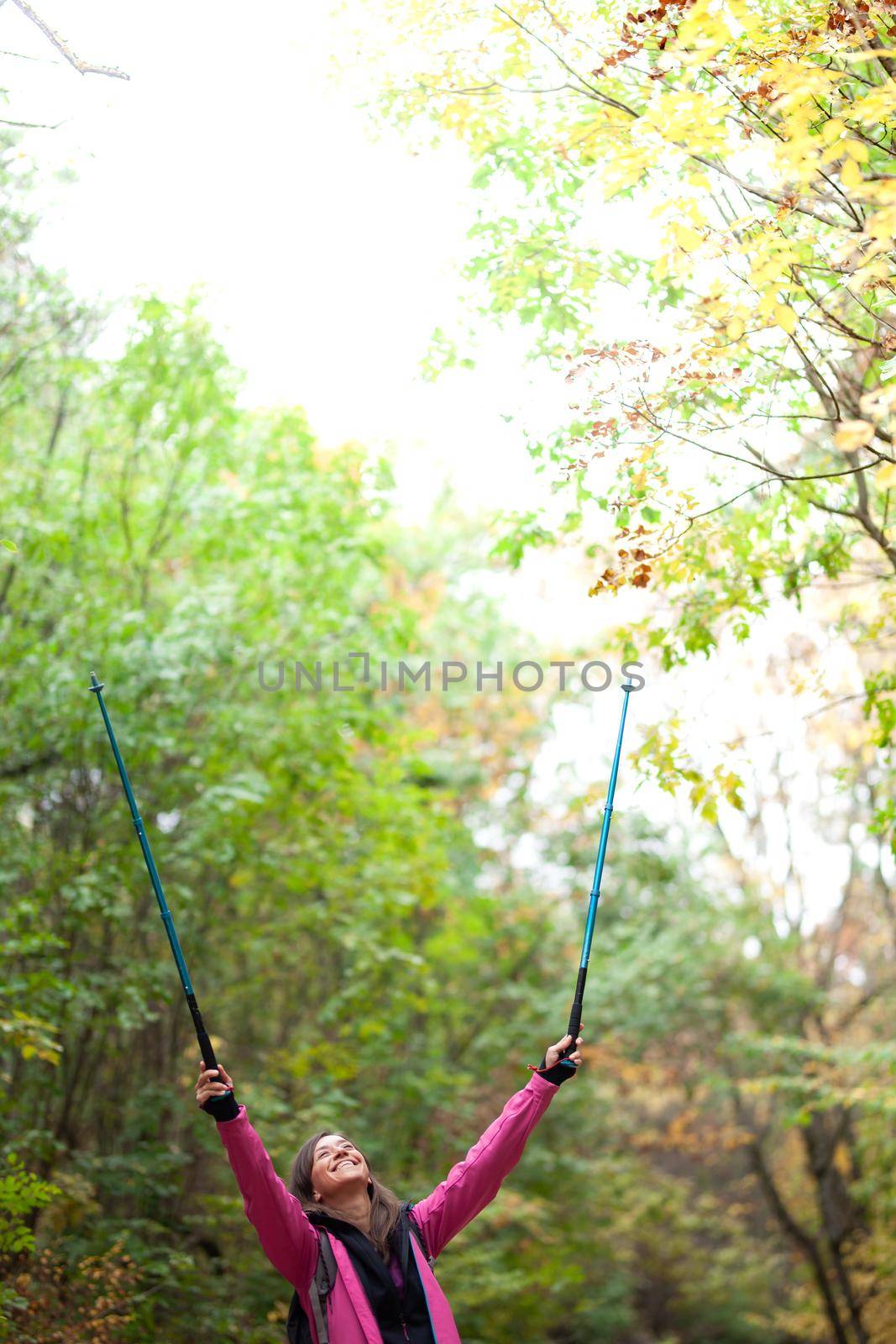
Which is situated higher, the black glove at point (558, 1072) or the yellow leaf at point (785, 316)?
the yellow leaf at point (785, 316)

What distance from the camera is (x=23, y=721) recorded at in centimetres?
583

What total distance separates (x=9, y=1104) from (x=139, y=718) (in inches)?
73.4

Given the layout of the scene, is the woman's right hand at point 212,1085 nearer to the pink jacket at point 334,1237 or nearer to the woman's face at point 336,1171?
the pink jacket at point 334,1237

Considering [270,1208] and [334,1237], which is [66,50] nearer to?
[270,1208]

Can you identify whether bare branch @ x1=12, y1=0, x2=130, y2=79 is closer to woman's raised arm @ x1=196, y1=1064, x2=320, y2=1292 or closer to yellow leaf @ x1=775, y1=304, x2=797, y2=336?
yellow leaf @ x1=775, y1=304, x2=797, y2=336

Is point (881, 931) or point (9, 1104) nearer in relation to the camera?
point (9, 1104)

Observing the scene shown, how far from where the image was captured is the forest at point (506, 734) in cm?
362

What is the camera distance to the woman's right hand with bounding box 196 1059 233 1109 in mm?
2464

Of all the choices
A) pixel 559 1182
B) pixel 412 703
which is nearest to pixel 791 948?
pixel 559 1182

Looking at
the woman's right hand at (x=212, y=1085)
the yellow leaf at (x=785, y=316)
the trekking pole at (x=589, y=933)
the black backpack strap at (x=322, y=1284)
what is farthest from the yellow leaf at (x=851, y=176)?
the black backpack strap at (x=322, y=1284)

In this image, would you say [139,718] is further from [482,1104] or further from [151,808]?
[482,1104]

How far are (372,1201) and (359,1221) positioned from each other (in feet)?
0.23

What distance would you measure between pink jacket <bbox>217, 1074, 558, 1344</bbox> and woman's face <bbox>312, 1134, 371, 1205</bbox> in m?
0.12

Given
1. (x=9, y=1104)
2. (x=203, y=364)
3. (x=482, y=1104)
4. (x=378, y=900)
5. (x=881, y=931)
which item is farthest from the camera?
(x=881, y=931)
